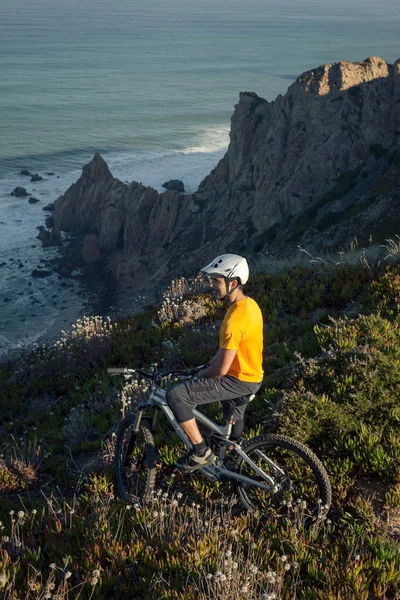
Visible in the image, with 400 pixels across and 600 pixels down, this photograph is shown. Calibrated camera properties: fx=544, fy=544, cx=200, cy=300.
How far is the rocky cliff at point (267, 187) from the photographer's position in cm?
4091

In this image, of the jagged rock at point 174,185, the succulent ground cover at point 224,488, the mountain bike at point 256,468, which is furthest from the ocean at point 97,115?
the mountain bike at point 256,468

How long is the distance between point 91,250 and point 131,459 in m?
45.3

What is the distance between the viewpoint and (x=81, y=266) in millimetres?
48906

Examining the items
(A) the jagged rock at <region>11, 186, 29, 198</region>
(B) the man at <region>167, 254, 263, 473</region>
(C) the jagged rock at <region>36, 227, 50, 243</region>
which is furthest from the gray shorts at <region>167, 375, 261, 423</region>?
(A) the jagged rock at <region>11, 186, 29, 198</region>

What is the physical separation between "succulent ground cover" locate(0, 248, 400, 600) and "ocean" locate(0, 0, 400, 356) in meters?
26.1

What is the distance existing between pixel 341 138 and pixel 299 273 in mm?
34862

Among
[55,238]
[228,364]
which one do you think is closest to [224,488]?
[228,364]

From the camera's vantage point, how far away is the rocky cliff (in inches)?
1610

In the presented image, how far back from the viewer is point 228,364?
489 cm

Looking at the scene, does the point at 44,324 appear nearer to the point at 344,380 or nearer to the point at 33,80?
the point at 344,380

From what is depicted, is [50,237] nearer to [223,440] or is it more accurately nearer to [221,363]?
[223,440]

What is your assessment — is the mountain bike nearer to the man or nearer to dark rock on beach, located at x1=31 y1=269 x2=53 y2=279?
the man

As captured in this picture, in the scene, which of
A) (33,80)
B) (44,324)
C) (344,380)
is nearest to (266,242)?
(44,324)

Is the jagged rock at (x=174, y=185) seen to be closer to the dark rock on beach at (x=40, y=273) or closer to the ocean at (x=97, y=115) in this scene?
the ocean at (x=97, y=115)
